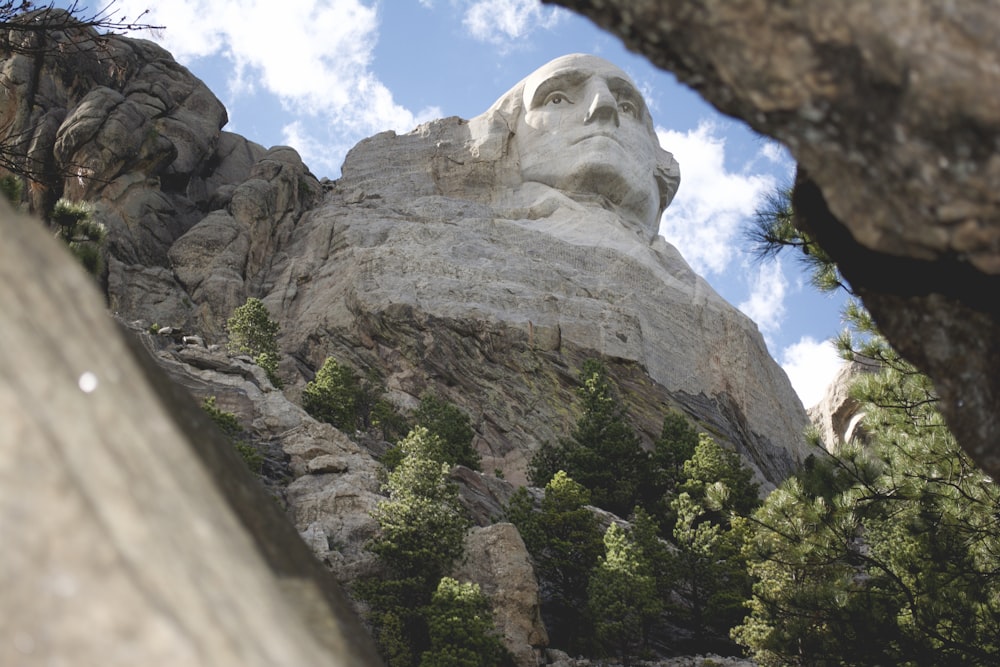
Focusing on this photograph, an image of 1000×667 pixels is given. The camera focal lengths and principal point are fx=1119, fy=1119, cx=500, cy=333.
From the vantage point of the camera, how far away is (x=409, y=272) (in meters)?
39.5

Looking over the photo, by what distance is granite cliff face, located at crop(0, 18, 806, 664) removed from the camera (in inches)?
1427

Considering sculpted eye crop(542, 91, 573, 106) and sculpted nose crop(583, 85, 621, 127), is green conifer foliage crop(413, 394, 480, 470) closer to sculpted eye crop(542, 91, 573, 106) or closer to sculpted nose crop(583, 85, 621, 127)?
sculpted nose crop(583, 85, 621, 127)

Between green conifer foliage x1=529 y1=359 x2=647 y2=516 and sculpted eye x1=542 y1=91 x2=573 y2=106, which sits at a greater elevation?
sculpted eye x1=542 y1=91 x2=573 y2=106

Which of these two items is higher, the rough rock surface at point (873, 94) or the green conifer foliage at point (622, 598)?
the green conifer foliage at point (622, 598)

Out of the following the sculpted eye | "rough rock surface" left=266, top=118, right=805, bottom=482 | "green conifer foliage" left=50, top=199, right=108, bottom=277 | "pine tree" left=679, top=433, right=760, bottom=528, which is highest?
the sculpted eye

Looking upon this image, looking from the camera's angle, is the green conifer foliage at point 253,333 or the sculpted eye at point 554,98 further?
the sculpted eye at point 554,98

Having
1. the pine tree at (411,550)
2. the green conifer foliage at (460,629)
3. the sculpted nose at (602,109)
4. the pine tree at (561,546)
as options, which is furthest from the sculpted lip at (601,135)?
the green conifer foliage at (460,629)

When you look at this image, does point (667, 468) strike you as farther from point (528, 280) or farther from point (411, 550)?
point (411, 550)

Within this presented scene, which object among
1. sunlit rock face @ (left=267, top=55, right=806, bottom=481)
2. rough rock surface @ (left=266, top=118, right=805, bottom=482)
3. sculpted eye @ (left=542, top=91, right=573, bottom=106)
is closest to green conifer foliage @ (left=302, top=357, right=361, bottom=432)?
sunlit rock face @ (left=267, top=55, right=806, bottom=481)

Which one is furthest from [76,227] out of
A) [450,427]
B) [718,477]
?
[718,477]

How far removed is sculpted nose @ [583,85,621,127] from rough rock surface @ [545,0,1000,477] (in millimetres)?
43620

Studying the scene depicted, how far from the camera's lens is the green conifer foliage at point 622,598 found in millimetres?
20797

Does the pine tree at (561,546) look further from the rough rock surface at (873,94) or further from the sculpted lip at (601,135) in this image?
the sculpted lip at (601,135)

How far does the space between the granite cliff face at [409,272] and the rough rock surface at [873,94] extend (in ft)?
79.4
